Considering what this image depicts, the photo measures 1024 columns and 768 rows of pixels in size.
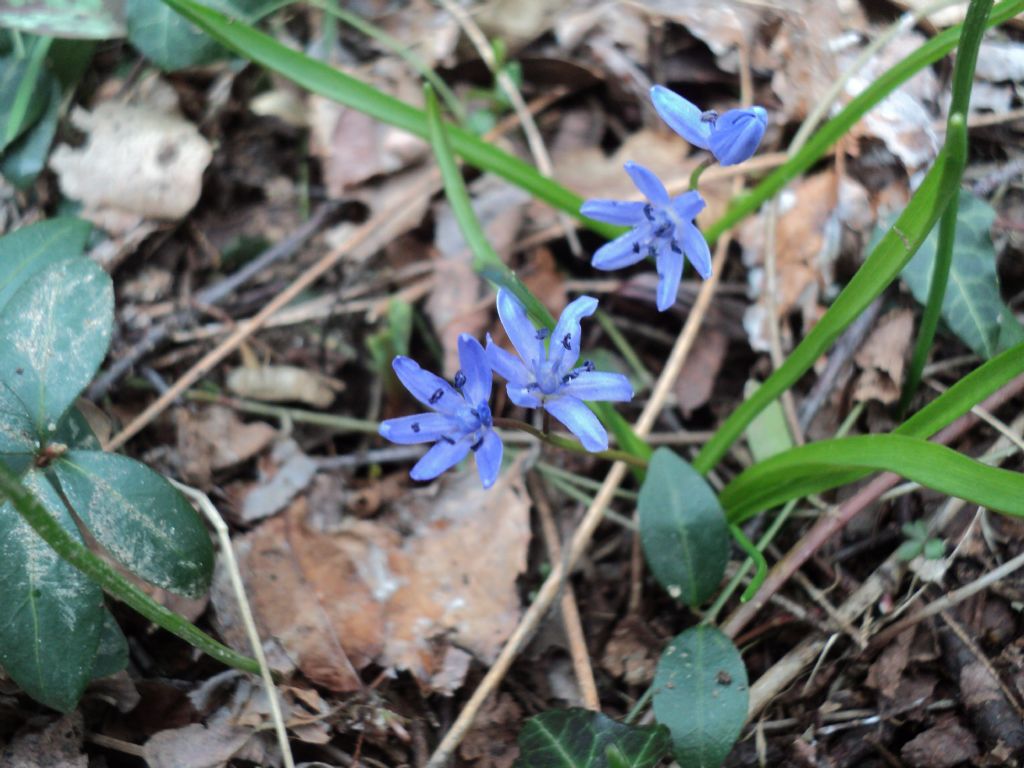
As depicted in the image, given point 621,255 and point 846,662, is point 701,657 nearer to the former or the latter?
point 846,662

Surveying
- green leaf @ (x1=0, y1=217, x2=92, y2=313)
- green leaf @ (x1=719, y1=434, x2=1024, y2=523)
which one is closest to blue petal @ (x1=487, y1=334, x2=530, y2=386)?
green leaf @ (x1=719, y1=434, x2=1024, y2=523)

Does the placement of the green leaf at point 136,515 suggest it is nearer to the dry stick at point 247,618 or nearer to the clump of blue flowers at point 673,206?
the dry stick at point 247,618

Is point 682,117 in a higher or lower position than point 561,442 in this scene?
higher

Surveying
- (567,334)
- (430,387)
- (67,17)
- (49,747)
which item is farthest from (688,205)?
(67,17)

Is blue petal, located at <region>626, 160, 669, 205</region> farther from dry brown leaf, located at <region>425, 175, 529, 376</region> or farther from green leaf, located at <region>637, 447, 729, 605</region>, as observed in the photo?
dry brown leaf, located at <region>425, 175, 529, 376</region>

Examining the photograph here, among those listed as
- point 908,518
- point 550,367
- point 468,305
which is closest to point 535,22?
point 468,305

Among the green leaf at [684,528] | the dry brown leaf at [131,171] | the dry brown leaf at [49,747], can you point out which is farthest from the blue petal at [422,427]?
the dry brown leaf at [131,171]

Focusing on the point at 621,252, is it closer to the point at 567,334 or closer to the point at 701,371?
the point at 567,334
